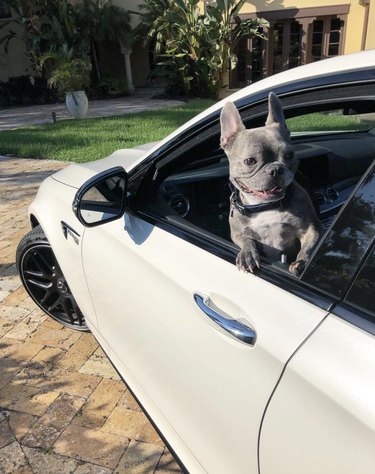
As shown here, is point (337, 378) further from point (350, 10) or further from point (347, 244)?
point (350, 10)

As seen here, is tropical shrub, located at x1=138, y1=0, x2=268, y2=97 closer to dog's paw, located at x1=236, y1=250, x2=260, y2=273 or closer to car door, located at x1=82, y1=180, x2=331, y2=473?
car door, located at x1=82, y1=180, x2=331, y2=473

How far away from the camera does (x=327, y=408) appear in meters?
0.98

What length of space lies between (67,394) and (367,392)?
1936 mm

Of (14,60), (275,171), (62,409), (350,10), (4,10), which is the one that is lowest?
(62,409)

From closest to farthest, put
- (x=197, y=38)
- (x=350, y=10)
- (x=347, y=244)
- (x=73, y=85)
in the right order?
(x=347, y=244)
(x=73, y=85)
(x=350, y=10)
(x=197, y=38)

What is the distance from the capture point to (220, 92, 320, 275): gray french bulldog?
56.7 inches

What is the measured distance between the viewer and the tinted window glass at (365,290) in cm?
102

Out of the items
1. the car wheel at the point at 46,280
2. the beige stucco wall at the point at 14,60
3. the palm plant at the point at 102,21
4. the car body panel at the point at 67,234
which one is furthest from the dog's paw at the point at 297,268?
the beige stucco wall at the point at 14,60

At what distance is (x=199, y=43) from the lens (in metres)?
14.8

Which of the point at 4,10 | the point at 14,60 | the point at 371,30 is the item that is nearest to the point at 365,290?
the point at 371,30

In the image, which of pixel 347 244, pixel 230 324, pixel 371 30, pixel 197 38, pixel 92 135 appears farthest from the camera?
pixel 197 38

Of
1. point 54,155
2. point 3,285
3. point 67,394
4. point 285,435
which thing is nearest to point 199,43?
point 54,155

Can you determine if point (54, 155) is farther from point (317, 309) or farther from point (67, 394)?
point (317, 309)

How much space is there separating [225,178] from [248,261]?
110 cm
